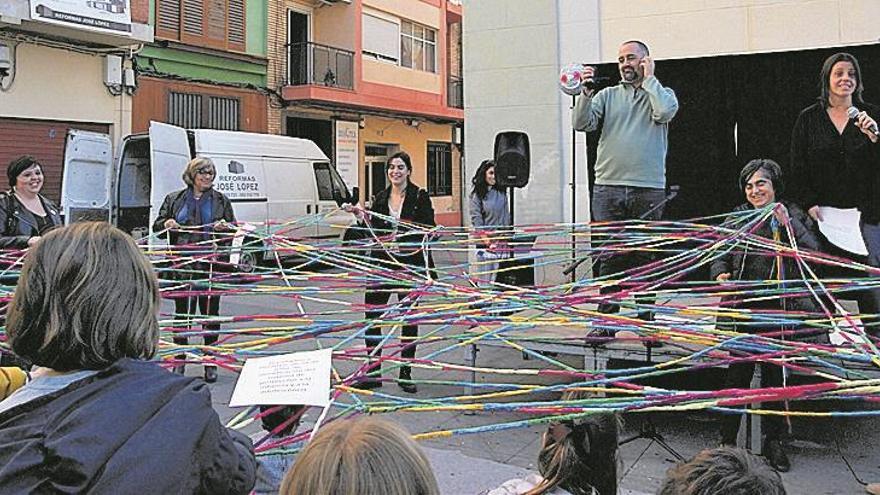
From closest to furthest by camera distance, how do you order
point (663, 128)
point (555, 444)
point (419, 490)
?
point (419, 490), point (555, 444), point (663, 128)

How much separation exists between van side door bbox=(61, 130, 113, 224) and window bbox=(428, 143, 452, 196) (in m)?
15.7

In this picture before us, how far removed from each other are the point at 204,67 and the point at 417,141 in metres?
9.47

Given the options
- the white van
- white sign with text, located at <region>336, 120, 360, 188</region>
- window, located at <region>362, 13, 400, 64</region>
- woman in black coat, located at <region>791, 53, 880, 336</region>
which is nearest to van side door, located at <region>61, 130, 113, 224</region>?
the white van

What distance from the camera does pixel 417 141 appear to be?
26.6m

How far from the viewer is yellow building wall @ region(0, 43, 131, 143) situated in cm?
1434

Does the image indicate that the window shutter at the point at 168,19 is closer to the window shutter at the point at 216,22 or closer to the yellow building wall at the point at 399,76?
the window shutter at the point at 216,22

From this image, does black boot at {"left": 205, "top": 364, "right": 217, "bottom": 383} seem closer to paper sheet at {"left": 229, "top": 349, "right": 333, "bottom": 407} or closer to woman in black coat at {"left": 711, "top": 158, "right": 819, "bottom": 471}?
woman in black coat at {"left": 711, "top": 158, "right": 819, "bottom": 471}

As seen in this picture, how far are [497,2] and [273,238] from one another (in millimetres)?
6046

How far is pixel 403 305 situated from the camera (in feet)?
12.4

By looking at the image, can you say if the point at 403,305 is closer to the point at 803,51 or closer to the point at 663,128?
the point at 663,128

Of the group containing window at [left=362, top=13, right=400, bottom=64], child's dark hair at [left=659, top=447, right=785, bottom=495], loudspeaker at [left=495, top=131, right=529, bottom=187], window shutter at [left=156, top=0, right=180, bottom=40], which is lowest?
child's dark hair at [left=659, top=447, right=785, bottom=495]

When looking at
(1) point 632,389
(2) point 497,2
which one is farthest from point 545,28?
(1) point 632,389

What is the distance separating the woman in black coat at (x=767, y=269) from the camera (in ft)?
14.1

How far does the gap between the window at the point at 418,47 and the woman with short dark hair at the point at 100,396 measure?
23.9 metres
